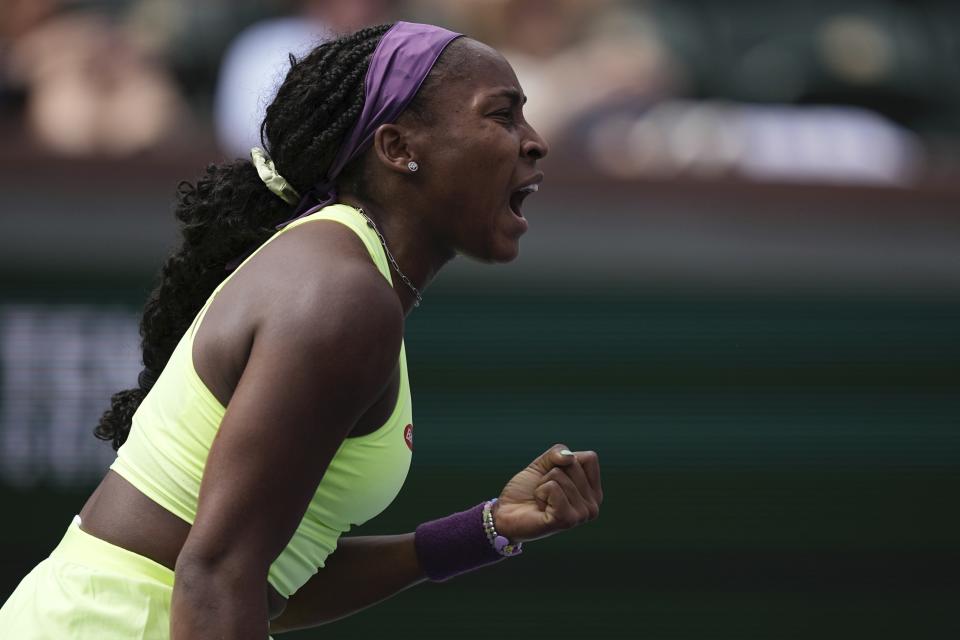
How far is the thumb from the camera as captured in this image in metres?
2.38

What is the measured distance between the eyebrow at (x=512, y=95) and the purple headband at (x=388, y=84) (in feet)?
0.36

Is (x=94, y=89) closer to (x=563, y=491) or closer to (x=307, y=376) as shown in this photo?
(x=563, y=491)

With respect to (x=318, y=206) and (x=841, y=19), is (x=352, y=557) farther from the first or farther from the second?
(x=841, y=19)

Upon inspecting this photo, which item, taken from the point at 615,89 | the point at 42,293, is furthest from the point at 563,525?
the point at 615,89

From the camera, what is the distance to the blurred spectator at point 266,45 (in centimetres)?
563

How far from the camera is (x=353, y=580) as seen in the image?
2680 millimetres

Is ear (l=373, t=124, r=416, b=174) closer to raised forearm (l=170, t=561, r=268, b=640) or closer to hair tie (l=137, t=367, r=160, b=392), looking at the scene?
hair tie (l=137, t=367, r=160, b=392)

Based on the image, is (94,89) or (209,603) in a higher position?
(94,89)

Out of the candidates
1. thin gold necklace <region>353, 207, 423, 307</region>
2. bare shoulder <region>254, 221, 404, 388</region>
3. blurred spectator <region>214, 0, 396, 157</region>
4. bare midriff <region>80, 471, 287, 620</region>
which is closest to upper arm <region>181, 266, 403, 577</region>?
bare shoulder <region>254, 221, 404, 388</region>

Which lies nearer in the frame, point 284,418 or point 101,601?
point 284,418

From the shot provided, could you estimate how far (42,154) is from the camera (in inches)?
198

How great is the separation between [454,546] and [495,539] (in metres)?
0.09

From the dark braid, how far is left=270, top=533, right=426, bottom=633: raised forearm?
423 millimetres

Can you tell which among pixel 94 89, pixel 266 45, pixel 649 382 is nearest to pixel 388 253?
pixel 649 382
